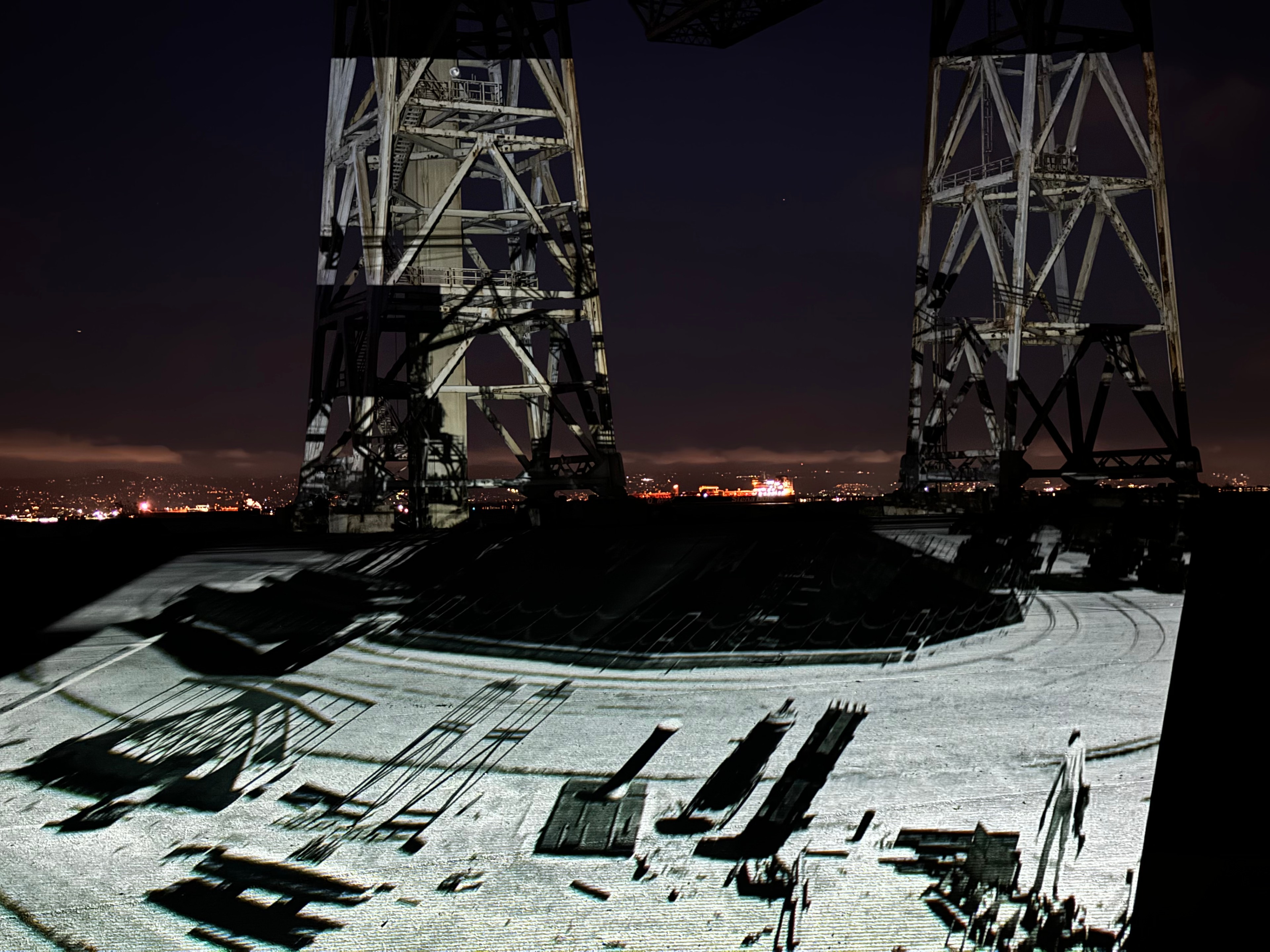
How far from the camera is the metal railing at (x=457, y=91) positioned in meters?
25.0

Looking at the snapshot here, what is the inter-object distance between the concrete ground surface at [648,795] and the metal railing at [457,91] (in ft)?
60.7

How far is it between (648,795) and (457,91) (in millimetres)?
23711

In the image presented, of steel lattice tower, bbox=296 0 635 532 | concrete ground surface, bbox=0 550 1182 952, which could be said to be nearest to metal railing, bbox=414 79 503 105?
steel lattice tower, bbox=296 0 635 532

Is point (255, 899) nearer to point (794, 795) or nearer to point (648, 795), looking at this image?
point (648, 795)

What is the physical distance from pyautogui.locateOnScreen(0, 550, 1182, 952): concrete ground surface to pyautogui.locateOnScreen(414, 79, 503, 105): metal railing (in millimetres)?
18493

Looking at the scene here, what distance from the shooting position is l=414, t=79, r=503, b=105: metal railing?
986 inches

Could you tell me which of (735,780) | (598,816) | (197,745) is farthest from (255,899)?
(735,780)

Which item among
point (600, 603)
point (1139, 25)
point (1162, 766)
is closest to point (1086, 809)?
point (1162, 766)

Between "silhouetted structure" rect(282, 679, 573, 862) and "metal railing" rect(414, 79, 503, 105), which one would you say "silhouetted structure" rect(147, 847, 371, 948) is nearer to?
"silhouetted structure" rect(282, 679, 573, 862)

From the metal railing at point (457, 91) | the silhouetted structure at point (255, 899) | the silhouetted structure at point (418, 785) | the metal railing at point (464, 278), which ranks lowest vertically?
the silhouetted structure at point (255, 899)

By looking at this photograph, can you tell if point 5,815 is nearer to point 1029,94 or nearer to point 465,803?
point 465,803

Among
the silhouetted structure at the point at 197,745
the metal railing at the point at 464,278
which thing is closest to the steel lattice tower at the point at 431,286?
the metal railing at the point at 464,278

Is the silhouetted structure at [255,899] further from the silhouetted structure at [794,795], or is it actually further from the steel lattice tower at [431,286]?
the steel lattice tower at [431,286]

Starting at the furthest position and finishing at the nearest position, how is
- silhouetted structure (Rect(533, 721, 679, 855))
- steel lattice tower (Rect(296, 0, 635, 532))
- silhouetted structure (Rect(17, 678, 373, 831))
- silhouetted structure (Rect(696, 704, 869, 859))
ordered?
steel lattice tower (Rect(296, 0, 635, 532)) < silhouetted structure (Rect(17, 678, 373, 831)) < silhouetted structure (Rect(533, 721, 679, 855)) < silhouetted structure (Rect(696, 704, 869, 859))
